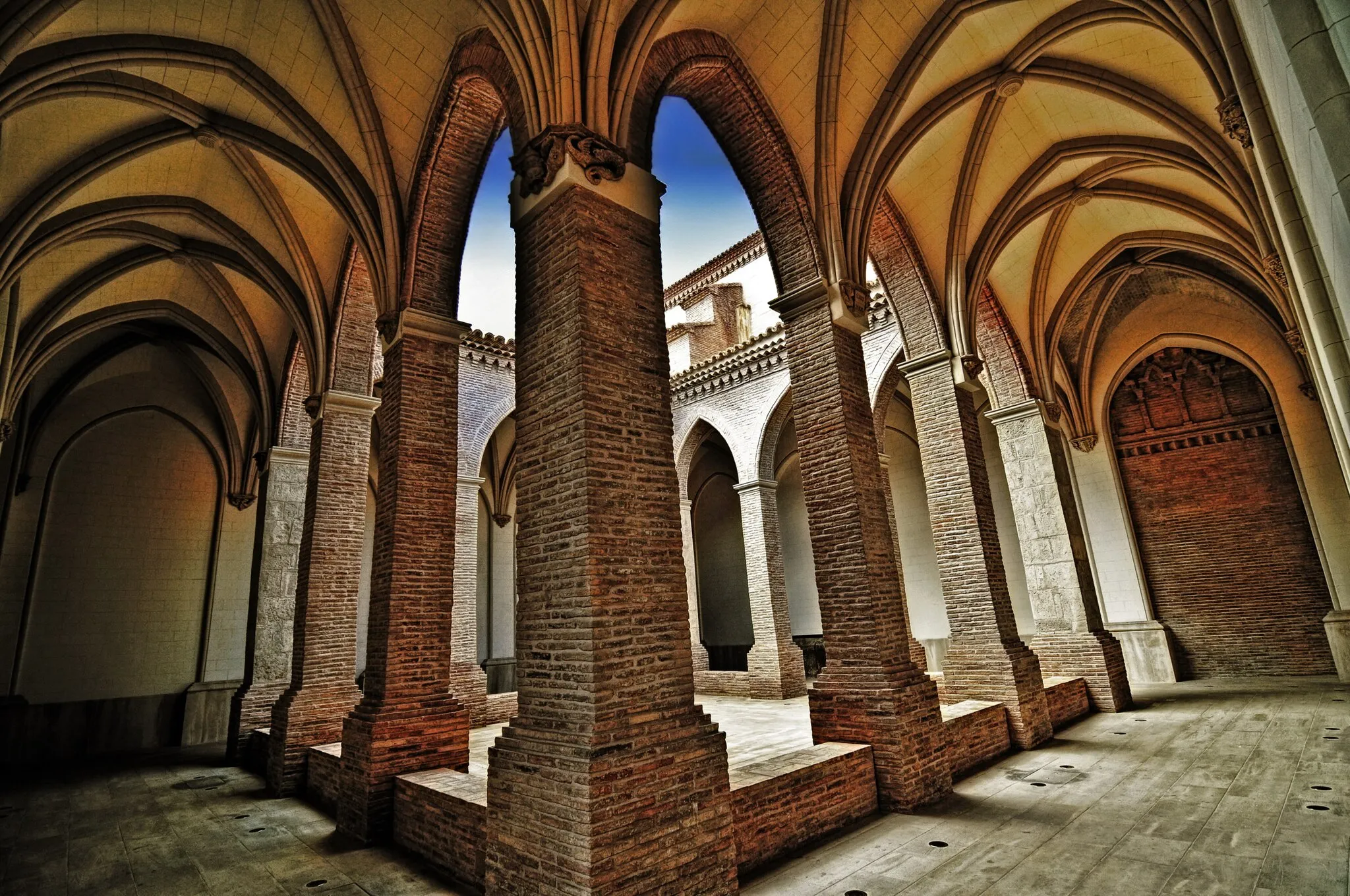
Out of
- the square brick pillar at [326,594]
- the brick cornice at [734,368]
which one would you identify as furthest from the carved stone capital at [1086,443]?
the square brick pillar at [326,594]

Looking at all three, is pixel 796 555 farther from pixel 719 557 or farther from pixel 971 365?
pixel 971 365

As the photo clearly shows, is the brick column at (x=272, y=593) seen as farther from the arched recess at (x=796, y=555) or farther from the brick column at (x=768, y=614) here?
the arched recess at (x=796, y=555)

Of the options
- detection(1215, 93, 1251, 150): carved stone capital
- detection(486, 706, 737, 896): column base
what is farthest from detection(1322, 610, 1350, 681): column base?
detection(486, 706, 737, 896): column base

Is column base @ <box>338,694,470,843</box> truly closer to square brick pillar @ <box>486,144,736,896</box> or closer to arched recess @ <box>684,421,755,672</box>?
square brick pillar @ <box>486,144,736,896</box>

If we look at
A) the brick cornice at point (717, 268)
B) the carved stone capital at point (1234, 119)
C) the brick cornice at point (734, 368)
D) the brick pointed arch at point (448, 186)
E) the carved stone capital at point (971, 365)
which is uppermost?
the brick cornice at point (717, 268)

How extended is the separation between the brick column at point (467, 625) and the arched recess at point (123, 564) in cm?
531

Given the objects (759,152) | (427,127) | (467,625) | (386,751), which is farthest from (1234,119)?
(467,625)

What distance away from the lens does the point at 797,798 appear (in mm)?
4707

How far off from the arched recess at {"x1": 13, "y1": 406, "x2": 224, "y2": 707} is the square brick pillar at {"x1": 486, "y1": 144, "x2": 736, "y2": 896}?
12338 mm

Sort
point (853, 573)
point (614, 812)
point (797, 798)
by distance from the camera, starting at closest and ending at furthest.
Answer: point (614, 812) → point (797, 798) → point (853, 573)

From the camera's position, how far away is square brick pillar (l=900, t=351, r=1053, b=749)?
7.43m

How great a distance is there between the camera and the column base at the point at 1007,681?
7285 millimetres

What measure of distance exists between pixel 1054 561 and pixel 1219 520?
617 centimetres

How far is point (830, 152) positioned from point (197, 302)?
10.2m
